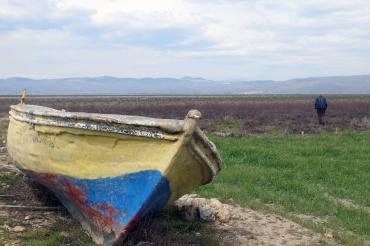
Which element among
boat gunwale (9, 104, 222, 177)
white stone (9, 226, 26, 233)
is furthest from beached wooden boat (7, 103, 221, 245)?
white stone (9, 226, 26, 233)

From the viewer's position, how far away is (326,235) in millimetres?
6609

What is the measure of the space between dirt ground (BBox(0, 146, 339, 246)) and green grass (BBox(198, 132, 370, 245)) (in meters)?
0.44

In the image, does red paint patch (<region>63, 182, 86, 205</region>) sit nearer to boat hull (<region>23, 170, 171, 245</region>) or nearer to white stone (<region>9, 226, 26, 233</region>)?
boat hull (<region>23, 170, 171, 245</region>)

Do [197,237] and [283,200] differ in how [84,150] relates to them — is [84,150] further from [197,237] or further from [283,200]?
[283,200]

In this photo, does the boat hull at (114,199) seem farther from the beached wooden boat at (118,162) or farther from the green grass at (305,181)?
the green grass at (305,181)

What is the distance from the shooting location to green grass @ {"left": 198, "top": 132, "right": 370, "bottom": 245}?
7695 mm

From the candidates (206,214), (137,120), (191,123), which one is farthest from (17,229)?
(191,123)

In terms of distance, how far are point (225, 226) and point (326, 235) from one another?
50.9 inches

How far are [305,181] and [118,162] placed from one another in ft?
17.5

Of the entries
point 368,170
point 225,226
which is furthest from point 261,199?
point 368,170

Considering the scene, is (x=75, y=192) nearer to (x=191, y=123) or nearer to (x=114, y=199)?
(x=114, y=199)

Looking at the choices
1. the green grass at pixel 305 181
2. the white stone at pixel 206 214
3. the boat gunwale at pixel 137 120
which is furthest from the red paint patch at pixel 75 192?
the green grass at pixel 305 181

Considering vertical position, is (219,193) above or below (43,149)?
below

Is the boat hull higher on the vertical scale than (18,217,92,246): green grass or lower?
higher
